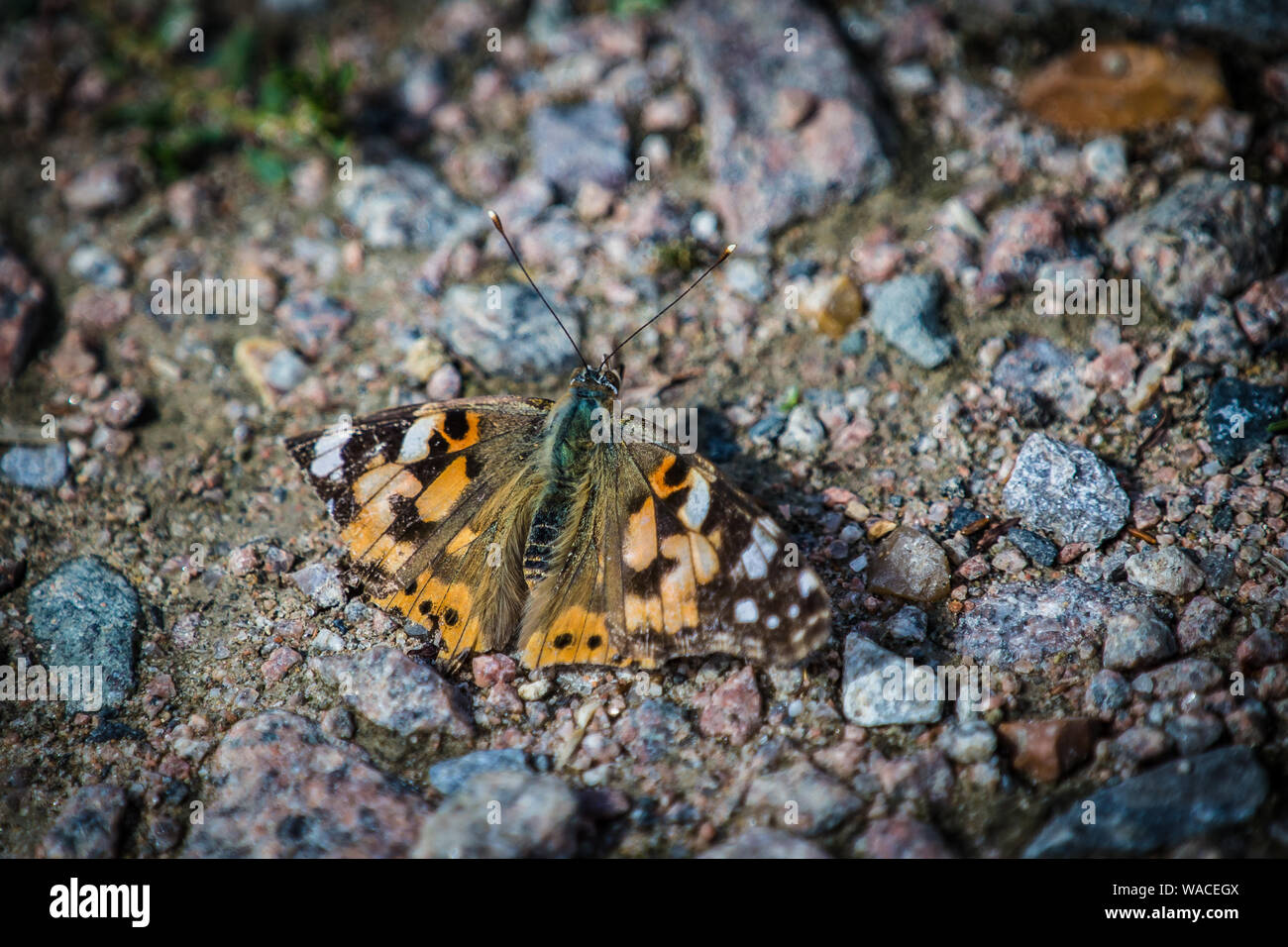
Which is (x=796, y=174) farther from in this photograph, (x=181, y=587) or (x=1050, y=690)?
(x=181, y=587)

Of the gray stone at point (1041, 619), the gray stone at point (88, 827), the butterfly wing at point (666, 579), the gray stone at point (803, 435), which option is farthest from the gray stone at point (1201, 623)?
the gray stone at point (88, 827)

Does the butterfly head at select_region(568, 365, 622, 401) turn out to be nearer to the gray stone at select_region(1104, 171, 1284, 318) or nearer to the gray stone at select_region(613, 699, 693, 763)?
the gray stone at select_region(613, 699, 693, 763)

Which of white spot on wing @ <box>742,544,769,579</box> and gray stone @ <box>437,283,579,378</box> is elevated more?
gray stone @ <box>437,283,579,378</box>

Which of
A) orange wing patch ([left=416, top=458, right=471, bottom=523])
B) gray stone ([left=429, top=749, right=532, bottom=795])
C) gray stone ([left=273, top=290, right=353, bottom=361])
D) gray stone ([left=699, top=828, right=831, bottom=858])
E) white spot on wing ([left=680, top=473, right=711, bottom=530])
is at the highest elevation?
gray stone ([left=273, top=290, right=353, bottom=361])

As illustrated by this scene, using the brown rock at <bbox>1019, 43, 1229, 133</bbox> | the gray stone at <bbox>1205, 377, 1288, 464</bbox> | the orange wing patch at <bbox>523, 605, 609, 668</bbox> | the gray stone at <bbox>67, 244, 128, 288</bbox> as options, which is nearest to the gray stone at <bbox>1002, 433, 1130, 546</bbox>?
the gray stone at <bbox>1205, 377, 1288, 464</bbox>

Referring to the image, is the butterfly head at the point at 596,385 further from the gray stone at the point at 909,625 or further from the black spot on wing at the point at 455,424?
the gray stone at the point at 909,625

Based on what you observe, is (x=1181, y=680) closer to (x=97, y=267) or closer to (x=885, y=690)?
(x=885, y=690)
